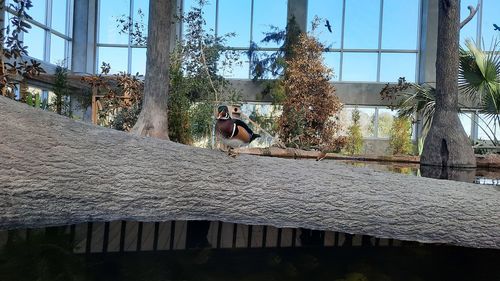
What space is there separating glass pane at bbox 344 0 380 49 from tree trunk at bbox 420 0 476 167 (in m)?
11.1

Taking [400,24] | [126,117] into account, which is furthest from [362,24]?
[126,117]

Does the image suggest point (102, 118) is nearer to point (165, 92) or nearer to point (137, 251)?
point (165, 92)

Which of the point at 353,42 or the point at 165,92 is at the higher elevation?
the point at 353,42

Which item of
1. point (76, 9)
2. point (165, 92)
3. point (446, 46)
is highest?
point (76, 9)

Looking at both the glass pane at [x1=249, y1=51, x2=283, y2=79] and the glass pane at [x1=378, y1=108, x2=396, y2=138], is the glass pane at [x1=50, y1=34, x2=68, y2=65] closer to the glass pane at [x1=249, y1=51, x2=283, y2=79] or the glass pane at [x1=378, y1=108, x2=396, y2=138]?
the glass pane at [x1=249, y1=51, x2=283, y2=79]

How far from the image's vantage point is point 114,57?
1920cm

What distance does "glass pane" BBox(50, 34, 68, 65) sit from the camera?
17.6 m

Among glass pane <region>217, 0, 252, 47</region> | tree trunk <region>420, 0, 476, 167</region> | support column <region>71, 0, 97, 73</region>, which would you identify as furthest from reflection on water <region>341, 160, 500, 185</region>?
support column <region>71, 0, 97, 73</region>

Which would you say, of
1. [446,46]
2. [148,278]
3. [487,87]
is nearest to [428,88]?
[487,87]

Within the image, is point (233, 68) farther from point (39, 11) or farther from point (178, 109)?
point (39, 11)

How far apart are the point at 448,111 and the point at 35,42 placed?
1494 centimetres

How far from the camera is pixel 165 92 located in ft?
22.1

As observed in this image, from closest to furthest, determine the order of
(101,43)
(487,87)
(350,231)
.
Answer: (350,231)
(487,87)
(101,43)

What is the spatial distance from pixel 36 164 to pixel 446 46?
19.6 ft
